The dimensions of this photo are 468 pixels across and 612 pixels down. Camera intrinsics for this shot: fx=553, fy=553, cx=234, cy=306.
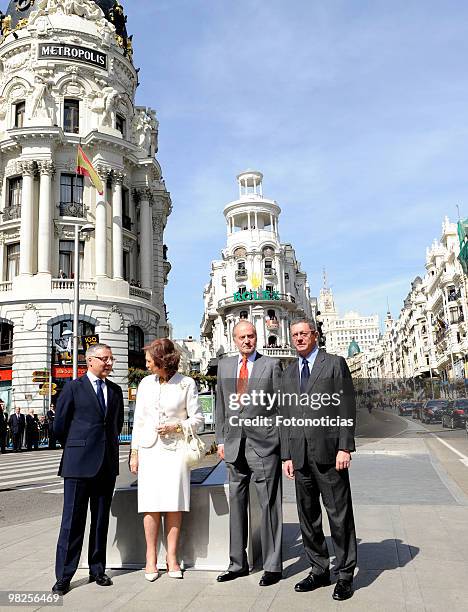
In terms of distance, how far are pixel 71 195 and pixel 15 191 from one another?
3614mm

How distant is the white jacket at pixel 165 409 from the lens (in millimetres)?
4684

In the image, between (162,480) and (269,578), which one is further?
(162,480)

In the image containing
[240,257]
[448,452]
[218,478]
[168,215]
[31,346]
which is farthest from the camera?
[240,257]

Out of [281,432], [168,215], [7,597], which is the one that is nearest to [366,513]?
[281,432]

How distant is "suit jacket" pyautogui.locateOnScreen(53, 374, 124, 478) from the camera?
182 inches

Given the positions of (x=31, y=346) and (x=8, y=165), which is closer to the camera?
(x=31, y=346)

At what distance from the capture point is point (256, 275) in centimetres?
6512

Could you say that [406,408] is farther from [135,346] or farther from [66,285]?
[66,285]

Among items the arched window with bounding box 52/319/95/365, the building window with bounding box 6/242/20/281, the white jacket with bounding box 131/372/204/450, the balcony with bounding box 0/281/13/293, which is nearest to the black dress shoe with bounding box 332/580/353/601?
the white jacket with bounding box 131/372/204/450

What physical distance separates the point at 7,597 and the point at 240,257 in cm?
6317

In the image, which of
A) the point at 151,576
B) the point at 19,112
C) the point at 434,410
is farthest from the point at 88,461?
the point at 19,112

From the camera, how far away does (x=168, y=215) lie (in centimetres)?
4497

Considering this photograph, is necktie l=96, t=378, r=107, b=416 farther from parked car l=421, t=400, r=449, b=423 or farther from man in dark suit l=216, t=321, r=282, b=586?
parked car l=421, t=400, r=449, b=423

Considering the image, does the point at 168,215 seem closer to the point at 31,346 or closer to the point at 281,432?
the point at 31,346
